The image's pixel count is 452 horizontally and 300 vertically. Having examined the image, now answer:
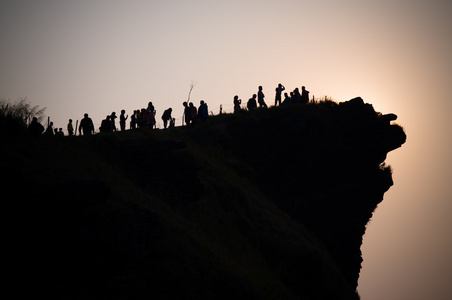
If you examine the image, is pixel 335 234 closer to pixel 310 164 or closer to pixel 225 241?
pixel 310 164

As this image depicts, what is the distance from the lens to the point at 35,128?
32719 millimetres

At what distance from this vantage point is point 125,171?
3319cm

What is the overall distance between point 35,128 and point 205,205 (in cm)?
1106

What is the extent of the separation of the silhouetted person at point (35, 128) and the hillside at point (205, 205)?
156 centimetres

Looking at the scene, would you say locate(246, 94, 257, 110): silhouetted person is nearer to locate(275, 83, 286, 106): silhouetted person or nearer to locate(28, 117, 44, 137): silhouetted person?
locate(275, 83, 286, 106): silhouetted person

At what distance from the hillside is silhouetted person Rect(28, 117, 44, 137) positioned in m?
1.56

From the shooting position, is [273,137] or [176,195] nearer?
[176,195]

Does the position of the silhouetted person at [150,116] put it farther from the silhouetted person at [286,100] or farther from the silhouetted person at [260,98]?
the silhouetted person at [286,100]

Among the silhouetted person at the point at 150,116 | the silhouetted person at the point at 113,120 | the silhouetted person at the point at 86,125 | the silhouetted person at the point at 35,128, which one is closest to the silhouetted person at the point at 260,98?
the silhouetted person at the point at 150,116

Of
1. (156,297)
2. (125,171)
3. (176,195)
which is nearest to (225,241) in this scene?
(176,195)

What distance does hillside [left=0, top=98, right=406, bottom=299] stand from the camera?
23031mm

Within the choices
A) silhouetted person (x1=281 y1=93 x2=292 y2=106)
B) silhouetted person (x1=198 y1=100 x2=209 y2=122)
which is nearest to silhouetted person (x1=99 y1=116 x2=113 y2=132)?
silhouetted person (x1=198 y1=100 x2=209 y2=122)

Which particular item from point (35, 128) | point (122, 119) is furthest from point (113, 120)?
point (35, 128)

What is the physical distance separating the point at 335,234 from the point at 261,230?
11179 mm
